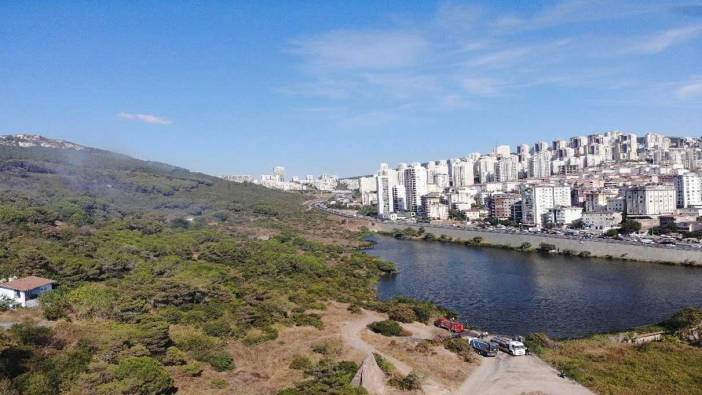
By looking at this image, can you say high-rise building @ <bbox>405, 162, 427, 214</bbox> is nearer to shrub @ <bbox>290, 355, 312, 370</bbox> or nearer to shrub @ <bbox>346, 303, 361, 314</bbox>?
shrub @ <bbox>346, 303, 361, 314</bbox>

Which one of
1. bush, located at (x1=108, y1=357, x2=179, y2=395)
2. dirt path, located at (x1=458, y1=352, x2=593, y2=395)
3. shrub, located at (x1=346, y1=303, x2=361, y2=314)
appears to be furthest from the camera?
shrub, located at (x1=346, y1=303, x2=361, y2=314)

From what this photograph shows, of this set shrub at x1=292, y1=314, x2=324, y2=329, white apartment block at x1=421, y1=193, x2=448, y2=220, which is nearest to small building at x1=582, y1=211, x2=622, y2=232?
white apartment block at x1=421, y1=193, x2=448, y2=220

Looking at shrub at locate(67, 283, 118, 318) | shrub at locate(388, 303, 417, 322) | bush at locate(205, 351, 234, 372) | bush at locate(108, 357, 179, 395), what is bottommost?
shrub at locate(388, 303, 417, 322)

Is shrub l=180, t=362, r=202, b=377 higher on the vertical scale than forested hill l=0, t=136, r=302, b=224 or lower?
lower

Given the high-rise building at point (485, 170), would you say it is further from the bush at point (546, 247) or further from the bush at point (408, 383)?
the bush at point (408, 383)

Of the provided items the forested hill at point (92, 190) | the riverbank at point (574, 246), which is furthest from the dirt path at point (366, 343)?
the riverbank at point (574, 246)

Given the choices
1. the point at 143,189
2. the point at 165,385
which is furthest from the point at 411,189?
the point at 165,385

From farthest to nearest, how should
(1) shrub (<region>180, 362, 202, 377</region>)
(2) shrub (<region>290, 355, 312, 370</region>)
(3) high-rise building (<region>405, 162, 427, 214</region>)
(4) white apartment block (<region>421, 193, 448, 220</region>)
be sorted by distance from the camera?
1. (3) high-rise building (<region>405, 162, 427, 214</region>)
2. (4) white apartment block (<region>421, 193, 448, 220</region>)
3. (2) shrub (<region>290, 355, 312, 370</region>)
4. (1) shrub (<region>180, 362, 202, 377</region>)
